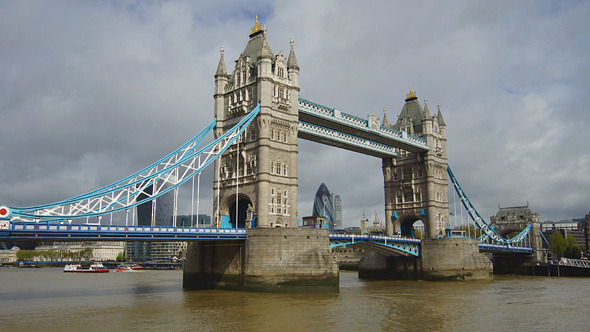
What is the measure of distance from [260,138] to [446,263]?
2941 cm

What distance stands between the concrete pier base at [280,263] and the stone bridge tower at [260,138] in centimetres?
414

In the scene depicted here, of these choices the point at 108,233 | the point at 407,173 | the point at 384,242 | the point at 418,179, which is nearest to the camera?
the point at 108,233

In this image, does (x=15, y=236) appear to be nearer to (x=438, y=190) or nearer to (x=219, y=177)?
(x=219, y=177)

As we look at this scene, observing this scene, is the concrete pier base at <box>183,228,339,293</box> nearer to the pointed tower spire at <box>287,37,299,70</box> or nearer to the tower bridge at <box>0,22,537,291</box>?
the tower bridge at <box>0,22,537,291</box>

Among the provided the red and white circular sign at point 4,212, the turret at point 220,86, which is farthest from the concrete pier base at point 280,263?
the red and white circular sign at point 4,212

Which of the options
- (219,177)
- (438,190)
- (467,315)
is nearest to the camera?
(467,315)

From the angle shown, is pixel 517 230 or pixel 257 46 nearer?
pixel 257 46

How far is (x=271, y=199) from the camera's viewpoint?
154ft

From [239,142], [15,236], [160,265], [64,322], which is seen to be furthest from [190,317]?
[160,265]

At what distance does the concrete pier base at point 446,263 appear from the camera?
5969cm

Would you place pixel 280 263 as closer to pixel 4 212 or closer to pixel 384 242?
pixel 384 242

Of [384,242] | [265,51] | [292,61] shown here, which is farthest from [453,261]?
[265,51]

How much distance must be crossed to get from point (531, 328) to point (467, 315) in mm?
4927

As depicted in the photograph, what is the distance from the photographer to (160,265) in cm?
12225
